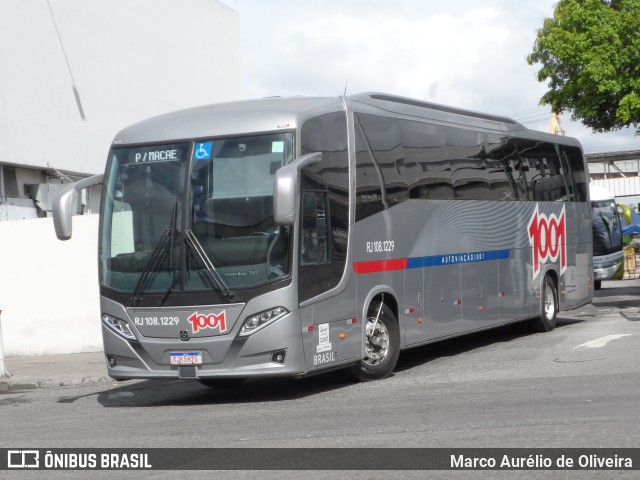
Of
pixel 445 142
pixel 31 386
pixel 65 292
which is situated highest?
pixel 445 142

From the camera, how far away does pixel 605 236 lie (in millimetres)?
40219

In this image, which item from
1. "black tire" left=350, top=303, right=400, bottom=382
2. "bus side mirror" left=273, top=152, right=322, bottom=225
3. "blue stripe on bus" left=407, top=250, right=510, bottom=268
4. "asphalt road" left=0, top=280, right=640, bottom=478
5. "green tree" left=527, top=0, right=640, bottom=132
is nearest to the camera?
"asphalt road" left=0, top=280, right=640, bottom=478

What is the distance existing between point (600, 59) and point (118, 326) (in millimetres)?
15427

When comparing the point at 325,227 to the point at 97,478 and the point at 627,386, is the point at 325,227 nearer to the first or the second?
the point at 627,386

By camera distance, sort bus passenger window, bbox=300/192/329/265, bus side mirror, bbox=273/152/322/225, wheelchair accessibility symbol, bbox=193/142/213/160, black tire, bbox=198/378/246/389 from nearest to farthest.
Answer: bus side mirror, bbox=273/152/322/225 → bus passenger window, bbox=300/192/329/265 → wheelchair accessibility symbol, bbox=193/142/213/160 → black tire, bbox=198/378/246/389

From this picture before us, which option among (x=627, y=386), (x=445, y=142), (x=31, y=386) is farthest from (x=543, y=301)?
(x=31, y=386)

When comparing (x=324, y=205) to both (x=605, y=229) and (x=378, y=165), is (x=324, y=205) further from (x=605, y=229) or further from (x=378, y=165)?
(x=605, y=229)

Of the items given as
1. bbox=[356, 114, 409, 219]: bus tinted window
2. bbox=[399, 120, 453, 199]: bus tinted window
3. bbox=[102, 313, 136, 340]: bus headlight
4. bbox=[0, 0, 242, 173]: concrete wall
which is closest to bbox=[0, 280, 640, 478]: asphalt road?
bbox=[102, 313, 136, 340]: bus headlight

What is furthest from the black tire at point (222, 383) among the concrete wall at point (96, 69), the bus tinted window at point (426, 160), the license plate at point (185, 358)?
the concrete wall at point (96, 69)

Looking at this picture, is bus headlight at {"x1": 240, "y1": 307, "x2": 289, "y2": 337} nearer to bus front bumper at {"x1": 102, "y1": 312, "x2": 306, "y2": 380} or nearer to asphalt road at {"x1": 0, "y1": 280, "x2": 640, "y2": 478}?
bus front bumper at {"x1": 102, "y1": 312, "x2": 306, "y2": 380}

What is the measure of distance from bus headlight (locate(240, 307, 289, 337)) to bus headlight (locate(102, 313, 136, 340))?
1.46 m

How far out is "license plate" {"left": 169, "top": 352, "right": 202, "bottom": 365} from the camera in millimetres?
11867

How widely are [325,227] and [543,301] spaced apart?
8.51m

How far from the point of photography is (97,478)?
7953 millimetres
